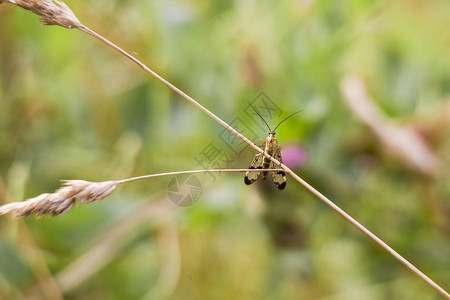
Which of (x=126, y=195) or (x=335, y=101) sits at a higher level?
(x=335, y=101)

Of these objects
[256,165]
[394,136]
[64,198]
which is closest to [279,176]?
[256,165]

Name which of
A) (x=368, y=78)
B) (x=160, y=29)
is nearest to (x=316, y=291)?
(x=368, y=78)

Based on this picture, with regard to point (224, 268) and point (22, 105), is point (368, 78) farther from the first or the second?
point (22, 105)

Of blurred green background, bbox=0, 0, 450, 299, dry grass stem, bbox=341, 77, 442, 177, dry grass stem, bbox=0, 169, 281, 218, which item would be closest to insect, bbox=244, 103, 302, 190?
dry grass stem, bbox=0, 169, 281, 218

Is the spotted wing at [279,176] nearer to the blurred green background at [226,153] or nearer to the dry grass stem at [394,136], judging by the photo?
the blurred green background at [226,153]

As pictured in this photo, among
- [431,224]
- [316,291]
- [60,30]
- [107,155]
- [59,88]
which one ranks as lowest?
[316,291]

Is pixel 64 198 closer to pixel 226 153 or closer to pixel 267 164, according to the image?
pixel 267 164
